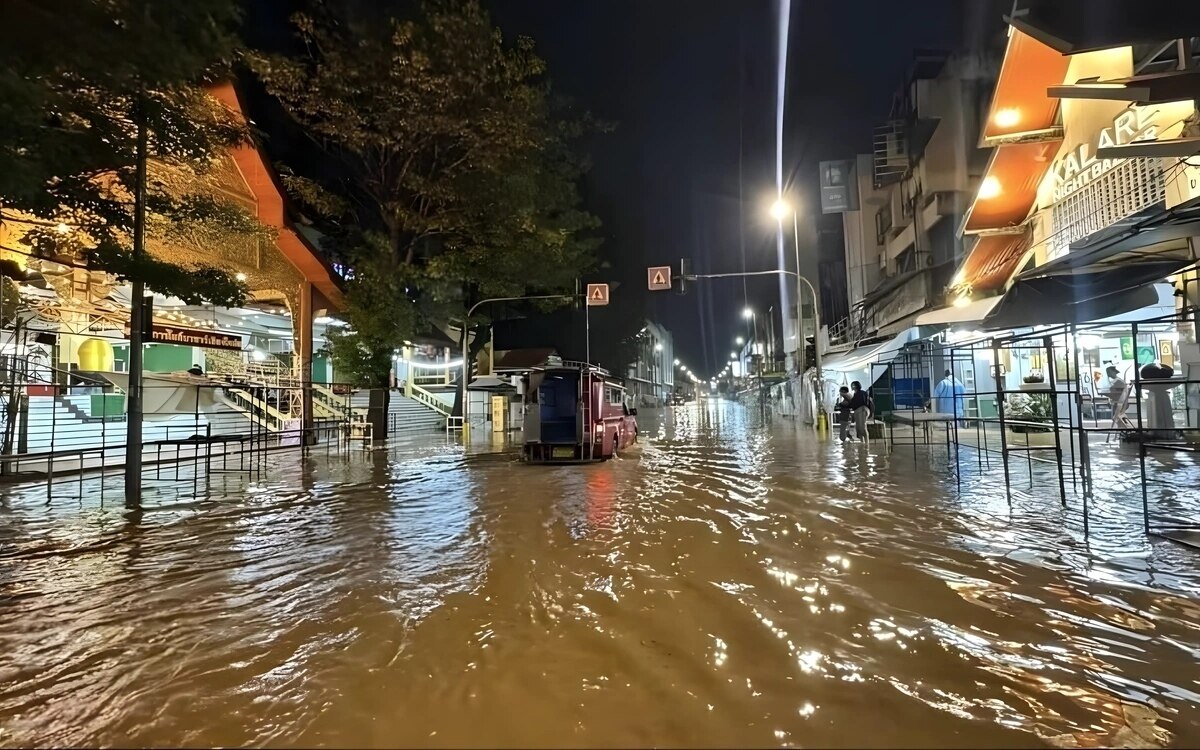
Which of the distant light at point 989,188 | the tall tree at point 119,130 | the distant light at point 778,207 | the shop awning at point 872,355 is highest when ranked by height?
the distant light at point 778,207

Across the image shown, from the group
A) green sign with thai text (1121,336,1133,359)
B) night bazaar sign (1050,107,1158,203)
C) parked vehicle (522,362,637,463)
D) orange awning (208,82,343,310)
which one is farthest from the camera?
orange awning (208,82,343,310)

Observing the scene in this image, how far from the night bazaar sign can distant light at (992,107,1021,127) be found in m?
1.25

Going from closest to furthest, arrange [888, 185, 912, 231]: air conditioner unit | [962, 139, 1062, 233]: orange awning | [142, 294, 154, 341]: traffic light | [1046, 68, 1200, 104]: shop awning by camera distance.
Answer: [1046, 68, 1200, 104]: shop awning → [142, 294, 154, 341]: traffic light → [962, 139, 1062, 233]: orange awning → [888, 185, 912, 231]: air conditioner unit

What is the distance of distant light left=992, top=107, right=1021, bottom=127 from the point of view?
41.6 ft

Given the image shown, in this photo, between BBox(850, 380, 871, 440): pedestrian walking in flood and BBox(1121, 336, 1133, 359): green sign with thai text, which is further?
BBox(850, 380, 871, 440): pedestrian walking in flood

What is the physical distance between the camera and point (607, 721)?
9.21 ft

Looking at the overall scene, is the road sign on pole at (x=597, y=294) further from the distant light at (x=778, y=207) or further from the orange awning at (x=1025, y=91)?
the orange awning at (x=1025, y=91)

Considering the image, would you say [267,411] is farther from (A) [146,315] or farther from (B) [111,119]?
(B) [111,119]

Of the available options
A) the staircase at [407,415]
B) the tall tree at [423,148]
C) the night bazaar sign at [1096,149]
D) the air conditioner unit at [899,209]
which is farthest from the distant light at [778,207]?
the staircase at [407,415]

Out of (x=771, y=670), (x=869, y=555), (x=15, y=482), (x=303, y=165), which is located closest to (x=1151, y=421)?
(x=869, y=555)

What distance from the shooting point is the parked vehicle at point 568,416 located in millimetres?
13219

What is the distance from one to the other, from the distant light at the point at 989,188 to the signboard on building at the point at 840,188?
62.4ft

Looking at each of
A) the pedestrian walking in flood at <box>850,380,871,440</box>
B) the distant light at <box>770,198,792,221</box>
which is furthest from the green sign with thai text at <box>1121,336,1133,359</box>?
the distant light at <box>770,198,792,221</box>

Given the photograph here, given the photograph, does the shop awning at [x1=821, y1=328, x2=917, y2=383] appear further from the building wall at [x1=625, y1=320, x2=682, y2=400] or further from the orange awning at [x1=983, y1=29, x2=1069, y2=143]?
the building wall at [x1=625, y1=320, x2=682, y2=400]
